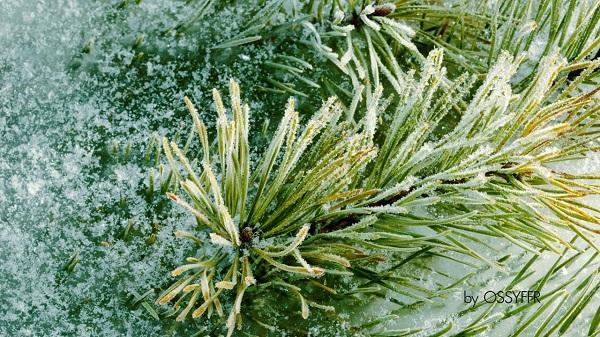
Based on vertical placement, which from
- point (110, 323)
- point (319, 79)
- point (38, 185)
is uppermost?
point (319, 79)

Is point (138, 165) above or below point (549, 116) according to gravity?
below

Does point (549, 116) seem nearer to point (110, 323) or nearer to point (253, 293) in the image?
point (253, 293)

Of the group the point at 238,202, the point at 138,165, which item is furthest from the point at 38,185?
the point at 238,202

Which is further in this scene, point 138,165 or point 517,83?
point 517,83

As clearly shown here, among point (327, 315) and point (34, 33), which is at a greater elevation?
point (34, 33)

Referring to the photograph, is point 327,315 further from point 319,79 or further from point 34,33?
point 34,33

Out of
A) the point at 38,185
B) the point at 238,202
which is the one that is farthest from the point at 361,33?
the point at 38,185
